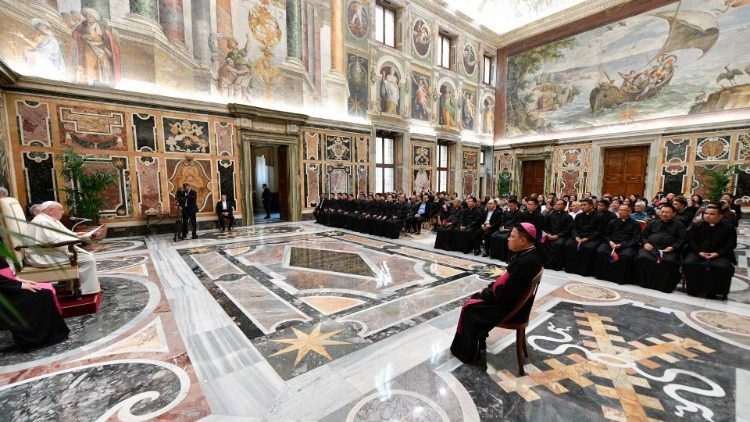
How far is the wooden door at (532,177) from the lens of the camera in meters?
17.3

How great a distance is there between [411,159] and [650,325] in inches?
494

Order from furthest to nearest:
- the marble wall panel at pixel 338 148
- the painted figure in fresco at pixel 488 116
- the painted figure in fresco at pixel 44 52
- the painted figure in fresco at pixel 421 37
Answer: the painted figure in fresco at pixel 488 116
the painted figure in fresco at pixel 421 37
the marble wall panel at pixel 338 148
the painted figure in fresco at pixel 44 52

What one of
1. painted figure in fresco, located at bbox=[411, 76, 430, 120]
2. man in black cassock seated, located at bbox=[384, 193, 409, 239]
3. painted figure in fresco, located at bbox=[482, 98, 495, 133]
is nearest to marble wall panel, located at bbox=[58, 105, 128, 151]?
man in black cassock seated, located at bbox=[384, 193, 409, 239]

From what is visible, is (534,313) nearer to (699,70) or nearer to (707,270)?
(707,270)

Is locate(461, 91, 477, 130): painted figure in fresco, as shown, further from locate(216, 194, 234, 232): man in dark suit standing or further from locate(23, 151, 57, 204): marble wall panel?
locate(23, 151, 57, 204): marble wall panel

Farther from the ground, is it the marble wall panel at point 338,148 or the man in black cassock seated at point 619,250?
the marble wall panel at point 338,148

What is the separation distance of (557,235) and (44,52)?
39.1 ft

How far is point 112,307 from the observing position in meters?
4.11

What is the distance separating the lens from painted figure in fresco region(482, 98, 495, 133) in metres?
18.7

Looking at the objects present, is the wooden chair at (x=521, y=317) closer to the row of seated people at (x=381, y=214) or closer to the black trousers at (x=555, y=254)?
the black trousers at (x=555, y=254)

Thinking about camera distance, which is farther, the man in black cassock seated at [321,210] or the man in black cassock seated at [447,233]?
the man in black cassock seated at [321,210]

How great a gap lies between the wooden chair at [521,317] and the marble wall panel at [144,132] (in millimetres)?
9921

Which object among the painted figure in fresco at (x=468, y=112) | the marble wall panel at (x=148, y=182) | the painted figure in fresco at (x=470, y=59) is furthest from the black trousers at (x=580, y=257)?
the painted figure in fresco at (x=470, y=59)

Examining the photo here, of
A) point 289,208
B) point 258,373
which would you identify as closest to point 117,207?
point 289,208
